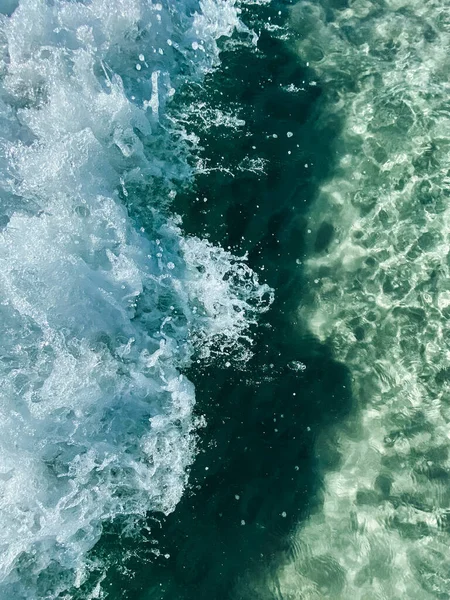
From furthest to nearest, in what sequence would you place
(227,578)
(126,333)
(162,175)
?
1. (162,175)
2. (126,333)
3. (227,578)

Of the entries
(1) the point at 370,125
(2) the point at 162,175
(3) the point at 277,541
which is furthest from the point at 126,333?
(1) the point at 370,125

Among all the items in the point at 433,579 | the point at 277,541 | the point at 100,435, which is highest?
the point at 100,435

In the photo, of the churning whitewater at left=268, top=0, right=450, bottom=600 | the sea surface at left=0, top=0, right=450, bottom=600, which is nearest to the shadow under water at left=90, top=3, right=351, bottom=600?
the sea surface at left=0, top=0, right=450, bottom=600

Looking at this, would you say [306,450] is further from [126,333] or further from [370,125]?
[370,125]

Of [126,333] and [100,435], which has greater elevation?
[126,333]

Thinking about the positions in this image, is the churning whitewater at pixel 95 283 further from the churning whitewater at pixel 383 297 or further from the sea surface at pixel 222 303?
the churning whitewater at pixel 383 297

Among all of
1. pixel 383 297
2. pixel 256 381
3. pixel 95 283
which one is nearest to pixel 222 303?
pixel 256 381

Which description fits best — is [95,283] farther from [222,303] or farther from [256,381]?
[256,381]
